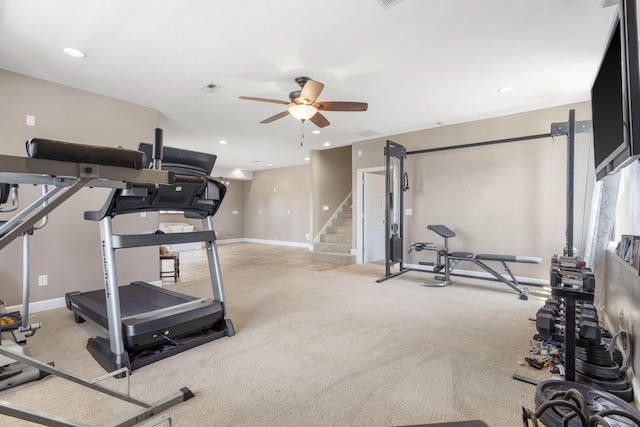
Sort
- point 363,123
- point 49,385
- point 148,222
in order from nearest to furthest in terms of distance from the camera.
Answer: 1. point 49,385
2. point 148,222
3. point 363,123

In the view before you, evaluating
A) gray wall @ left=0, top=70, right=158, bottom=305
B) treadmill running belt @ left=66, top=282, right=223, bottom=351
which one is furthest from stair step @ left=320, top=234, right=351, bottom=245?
treadmill running belt @ left=66, top=282, right=223, bottom=351

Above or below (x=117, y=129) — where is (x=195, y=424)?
below

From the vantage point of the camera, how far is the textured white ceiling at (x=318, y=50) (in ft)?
7.91

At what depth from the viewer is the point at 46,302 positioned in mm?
3602

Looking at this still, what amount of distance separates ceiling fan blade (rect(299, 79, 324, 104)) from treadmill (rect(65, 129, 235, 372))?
4.33 feet

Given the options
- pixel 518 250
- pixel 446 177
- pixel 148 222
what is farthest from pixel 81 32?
pixel 518 250

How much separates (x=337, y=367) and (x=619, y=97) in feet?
7.29

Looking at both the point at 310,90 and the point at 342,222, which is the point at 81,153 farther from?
the point at 342,222

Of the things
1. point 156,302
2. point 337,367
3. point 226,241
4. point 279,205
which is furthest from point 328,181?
point 337,367

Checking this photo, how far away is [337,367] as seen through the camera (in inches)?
87.9

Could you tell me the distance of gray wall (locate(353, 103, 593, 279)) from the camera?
450 cm

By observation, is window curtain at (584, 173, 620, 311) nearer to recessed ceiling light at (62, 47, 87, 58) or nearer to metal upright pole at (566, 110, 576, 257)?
metal upright pole at (566, 110, 576, 257)

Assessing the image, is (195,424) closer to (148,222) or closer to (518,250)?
(148,222)

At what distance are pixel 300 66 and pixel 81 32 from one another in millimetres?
1937
